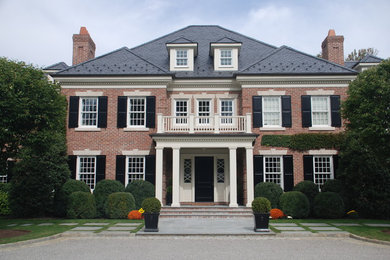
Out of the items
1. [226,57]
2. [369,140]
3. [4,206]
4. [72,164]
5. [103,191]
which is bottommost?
[4,206]

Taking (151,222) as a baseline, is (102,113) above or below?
above

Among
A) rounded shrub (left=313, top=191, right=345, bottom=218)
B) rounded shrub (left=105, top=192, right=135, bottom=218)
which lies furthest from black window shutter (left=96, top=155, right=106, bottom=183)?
rounded shrub (left=313, top=191, right=345, bottom=218)

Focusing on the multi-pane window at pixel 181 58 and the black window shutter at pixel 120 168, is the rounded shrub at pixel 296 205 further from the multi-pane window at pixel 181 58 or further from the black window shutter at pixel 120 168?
the multi-pane window at pixel 181 58

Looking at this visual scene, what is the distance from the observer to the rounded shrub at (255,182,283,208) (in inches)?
731

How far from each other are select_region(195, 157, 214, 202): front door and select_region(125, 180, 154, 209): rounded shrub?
326 cm

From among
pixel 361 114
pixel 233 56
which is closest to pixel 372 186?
pixel 361 114

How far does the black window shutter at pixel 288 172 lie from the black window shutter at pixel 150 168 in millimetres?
A: 7262

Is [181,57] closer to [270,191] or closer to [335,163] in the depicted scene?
[270,191]

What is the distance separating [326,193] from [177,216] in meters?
7.46

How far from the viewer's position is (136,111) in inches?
824

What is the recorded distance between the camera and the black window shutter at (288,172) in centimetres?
2003

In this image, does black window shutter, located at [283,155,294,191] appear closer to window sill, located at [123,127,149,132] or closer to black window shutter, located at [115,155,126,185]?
window sill, located at [123,127,149,132]

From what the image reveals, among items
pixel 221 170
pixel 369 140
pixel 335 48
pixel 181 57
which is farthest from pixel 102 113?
pixel 335 48

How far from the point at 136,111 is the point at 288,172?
30.5 feet
